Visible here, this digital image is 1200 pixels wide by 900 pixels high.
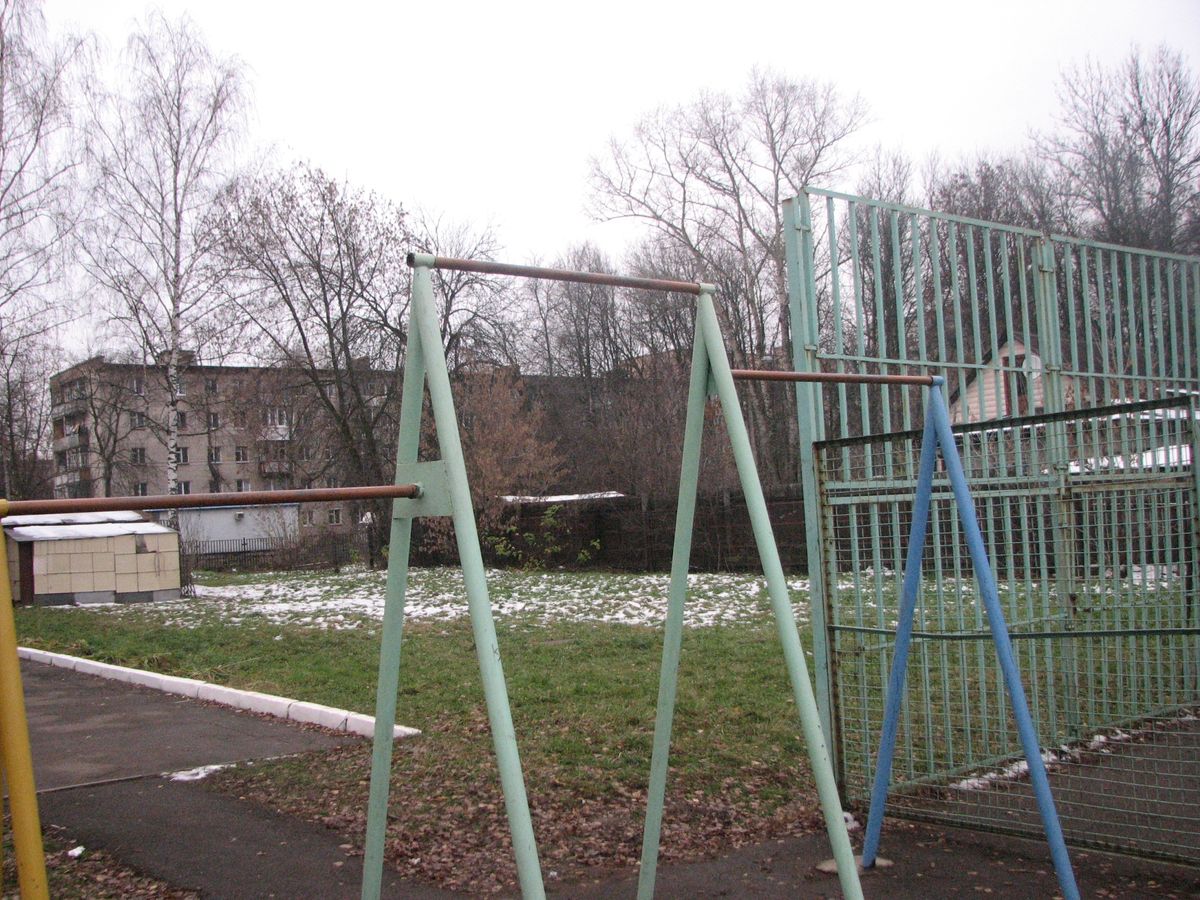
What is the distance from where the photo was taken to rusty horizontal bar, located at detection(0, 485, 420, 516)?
220 centimetres

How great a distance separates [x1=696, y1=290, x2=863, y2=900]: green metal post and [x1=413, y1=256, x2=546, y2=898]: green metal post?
70 centimetres

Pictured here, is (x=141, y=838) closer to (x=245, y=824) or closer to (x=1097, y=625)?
(x=245, y=824)

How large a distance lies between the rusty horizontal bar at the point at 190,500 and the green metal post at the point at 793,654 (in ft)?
2.94

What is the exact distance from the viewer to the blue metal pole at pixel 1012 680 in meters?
3.02

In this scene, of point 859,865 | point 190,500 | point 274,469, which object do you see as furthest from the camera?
point 274,469

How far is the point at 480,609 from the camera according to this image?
7.69 ft

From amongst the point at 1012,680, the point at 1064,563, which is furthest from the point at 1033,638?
the point at 1064,563

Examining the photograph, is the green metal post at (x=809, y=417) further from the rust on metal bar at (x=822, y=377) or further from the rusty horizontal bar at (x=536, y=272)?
the rusty horizontal bar at (x=536, y=272)

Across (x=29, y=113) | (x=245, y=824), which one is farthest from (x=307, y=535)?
(x=245, y=824)

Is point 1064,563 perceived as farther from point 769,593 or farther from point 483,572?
point 483,572

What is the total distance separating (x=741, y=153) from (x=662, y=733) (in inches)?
1033

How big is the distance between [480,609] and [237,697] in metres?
6.22

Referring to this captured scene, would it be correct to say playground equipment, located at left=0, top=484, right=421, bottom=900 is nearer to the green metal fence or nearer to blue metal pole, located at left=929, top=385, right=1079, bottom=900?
blue metal pole, located at left=929, top=385, right=1079, bottom=900

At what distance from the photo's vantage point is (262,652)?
10258mm
